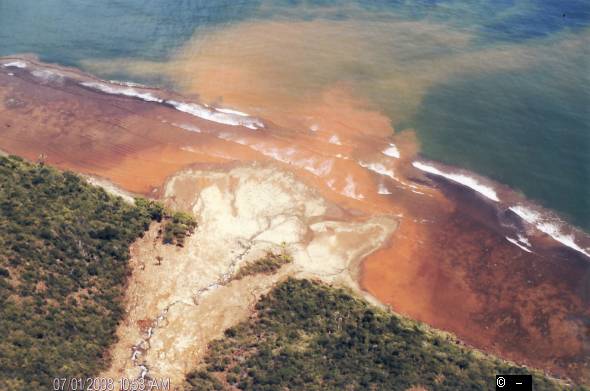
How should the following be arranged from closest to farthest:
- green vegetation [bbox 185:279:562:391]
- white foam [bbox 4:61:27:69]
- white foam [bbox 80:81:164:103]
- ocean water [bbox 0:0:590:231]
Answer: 1. green vegetation [bbox 185:279:562:391]
2. ocean water [bbox 0:0:590:231]
3. white foam [bbox 80:81:164:103]
4. white foam [bbox 4:61:27:69]

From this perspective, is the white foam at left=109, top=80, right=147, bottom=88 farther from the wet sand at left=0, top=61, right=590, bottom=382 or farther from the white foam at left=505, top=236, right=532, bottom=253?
the white foam at left=505, top=236, right=532, bottom=253

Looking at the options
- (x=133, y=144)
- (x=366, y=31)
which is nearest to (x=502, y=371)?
(x=133, y=144)

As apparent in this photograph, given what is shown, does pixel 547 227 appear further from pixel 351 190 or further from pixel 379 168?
pixel 351 190

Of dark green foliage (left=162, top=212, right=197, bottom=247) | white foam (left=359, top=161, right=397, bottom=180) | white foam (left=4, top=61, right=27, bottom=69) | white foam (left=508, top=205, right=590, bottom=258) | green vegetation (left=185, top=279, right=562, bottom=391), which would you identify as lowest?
green vegetation (left=185, top=279, right=562, bottom=391)

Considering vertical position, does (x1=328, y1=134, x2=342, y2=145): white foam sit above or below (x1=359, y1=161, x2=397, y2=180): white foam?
above

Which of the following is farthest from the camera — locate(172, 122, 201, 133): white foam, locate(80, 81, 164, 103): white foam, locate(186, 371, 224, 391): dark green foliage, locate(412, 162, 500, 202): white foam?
locate(80, 81, 164, 103): white foam

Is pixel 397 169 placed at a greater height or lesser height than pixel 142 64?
lesser

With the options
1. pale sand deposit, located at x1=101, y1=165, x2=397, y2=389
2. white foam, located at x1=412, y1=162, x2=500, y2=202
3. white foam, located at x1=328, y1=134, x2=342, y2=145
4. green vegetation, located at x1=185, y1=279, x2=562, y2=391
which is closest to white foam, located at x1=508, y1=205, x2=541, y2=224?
white foam, located at x1=412, y1=162, x2=500, y2=202

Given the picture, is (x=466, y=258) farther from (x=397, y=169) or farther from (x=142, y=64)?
(x=142, y=64)

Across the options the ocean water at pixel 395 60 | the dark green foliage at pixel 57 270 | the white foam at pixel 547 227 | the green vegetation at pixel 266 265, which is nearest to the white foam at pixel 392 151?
the ocean water at pixel 395 60
